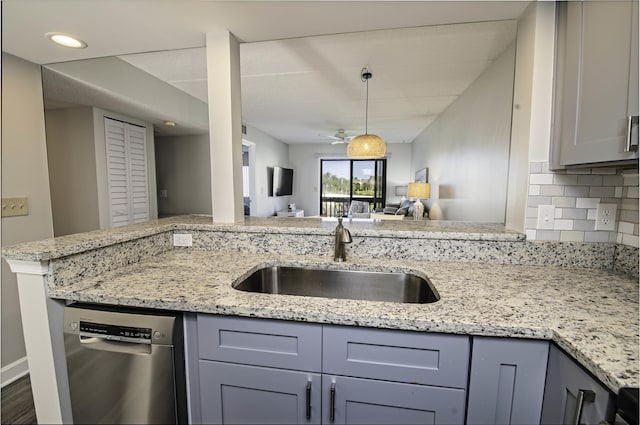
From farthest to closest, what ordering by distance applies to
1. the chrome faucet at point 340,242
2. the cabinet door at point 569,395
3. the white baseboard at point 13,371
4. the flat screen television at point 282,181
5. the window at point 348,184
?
the window at point 348,184 → the flat screen television at point 282,181 → the white baseboard at point 13,371 → the chrome faucet at point 340,242 → the cabinet door at point 569,395

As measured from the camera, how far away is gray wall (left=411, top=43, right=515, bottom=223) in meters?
2.25

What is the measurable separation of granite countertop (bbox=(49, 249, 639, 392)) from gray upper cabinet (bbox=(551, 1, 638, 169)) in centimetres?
47

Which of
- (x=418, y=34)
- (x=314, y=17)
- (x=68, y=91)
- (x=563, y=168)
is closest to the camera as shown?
(x=563, y=168)

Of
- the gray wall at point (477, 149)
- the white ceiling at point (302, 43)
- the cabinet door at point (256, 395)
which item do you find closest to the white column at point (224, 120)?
the white ceiling at point (302, 43)

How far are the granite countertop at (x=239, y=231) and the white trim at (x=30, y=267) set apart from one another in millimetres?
23

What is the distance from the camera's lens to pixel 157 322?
37.8 inches

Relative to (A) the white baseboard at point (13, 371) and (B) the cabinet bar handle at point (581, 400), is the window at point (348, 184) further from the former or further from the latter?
(B) the cabinet bar handle at point (581, 400)

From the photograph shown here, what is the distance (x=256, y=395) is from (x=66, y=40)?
7.21 ft

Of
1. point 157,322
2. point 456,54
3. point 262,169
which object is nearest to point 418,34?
point 456,54

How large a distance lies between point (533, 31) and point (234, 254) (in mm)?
1787

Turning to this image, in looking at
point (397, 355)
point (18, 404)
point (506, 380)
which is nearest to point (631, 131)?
point (506, 380)

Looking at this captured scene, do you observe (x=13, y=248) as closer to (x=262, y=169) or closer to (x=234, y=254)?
(x=234, y=254)

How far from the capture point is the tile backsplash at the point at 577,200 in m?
1.24

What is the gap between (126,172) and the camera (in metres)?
3.34
